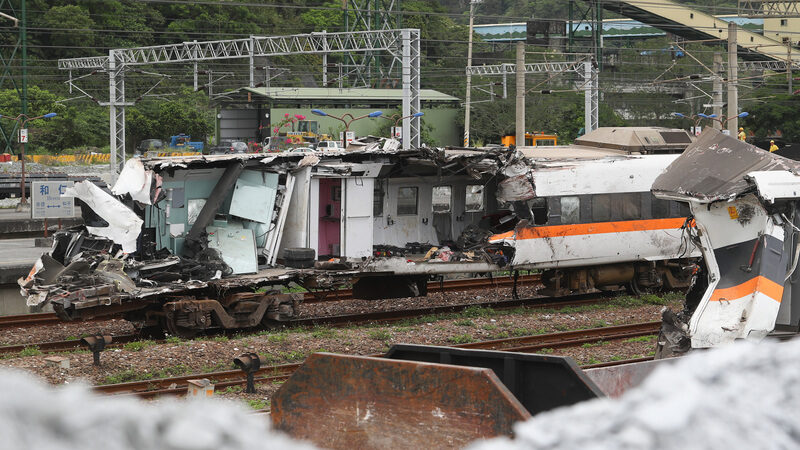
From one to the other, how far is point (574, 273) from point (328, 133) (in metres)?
41.8

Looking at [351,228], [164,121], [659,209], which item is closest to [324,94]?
[164,121]

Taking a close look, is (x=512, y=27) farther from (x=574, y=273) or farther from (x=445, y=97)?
(x=574, y=273)

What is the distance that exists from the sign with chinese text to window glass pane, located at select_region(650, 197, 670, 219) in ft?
48.2

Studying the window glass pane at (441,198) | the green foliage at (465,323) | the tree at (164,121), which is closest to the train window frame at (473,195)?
the window glass pane at (441,198)

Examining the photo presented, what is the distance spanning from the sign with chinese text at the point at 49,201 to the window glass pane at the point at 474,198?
10493mm

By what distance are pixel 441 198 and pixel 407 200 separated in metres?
0.91

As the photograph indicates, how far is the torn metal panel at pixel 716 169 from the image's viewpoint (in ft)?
35.6

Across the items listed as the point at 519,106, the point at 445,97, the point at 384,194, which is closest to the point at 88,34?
the point at 445,97

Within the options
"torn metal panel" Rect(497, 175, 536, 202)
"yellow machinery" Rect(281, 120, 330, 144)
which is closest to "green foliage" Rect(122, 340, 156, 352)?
"torn metal panel" Rect(497, 175, 536, 202)

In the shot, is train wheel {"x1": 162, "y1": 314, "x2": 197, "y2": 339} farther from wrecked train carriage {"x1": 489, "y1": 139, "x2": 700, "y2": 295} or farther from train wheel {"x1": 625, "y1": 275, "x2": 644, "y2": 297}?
train wheel {"x1": 625, "y1": 275, "x2": 644, "y2": 297}

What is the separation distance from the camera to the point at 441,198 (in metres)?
21.0

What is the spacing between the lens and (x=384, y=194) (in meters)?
20.1

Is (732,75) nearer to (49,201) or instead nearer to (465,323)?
(465,323)

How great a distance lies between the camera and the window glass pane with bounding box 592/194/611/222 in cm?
1927
